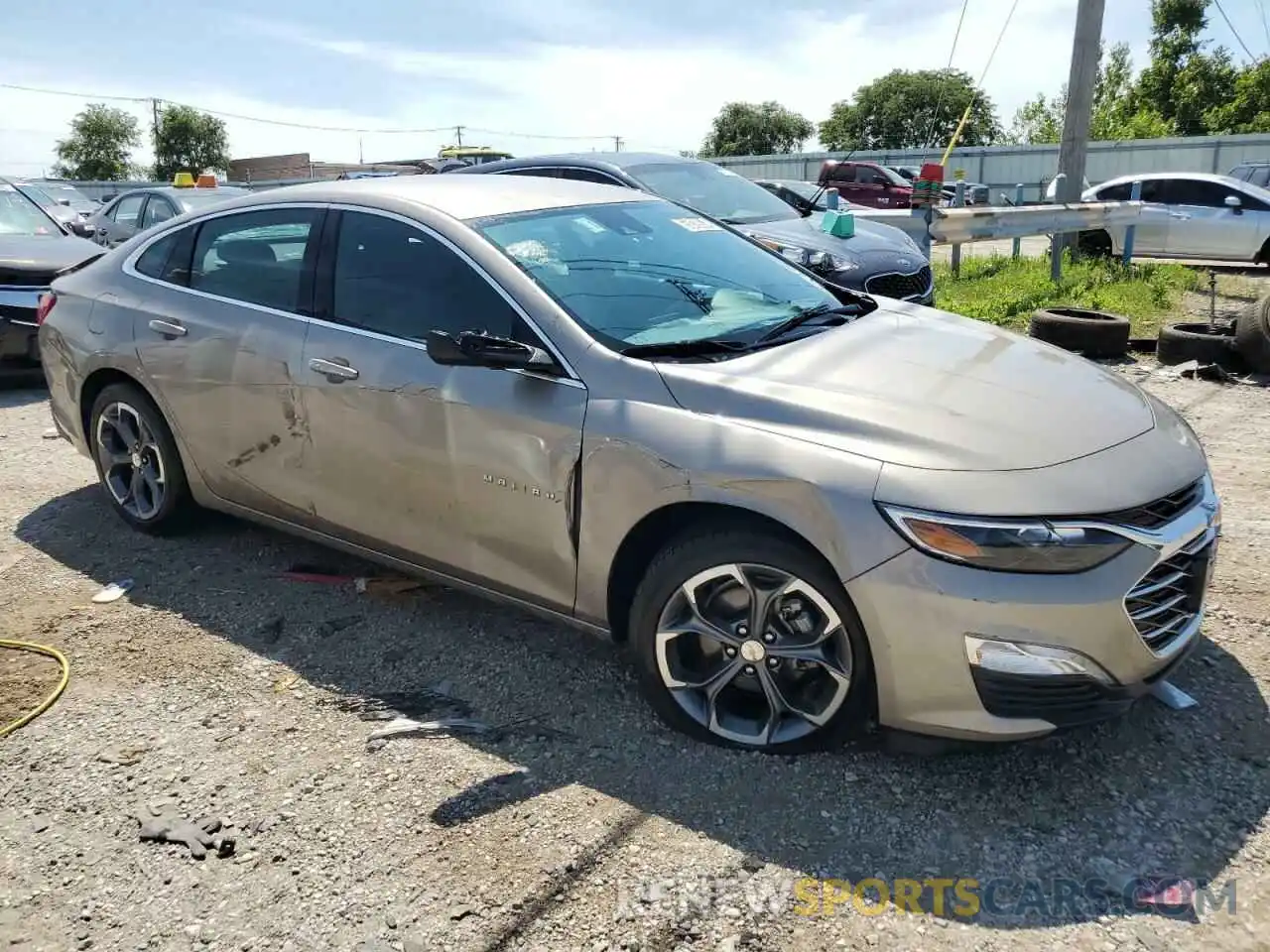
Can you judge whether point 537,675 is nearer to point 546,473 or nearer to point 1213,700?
point 546,473

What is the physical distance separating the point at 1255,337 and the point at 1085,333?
1149 mm

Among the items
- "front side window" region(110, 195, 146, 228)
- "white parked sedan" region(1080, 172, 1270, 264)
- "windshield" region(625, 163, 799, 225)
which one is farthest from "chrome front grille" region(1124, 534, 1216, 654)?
"white parked sedan" region(1080, 172, 1270, 264)

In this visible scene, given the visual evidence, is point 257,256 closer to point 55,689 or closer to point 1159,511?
point 55,689

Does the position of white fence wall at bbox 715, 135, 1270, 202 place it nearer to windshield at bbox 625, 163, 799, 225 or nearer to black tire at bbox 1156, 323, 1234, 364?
windshield at bbox 625, 163, 799, 225

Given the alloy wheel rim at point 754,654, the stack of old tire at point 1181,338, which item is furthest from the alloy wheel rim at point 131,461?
the stack of old tire at point 1181,338

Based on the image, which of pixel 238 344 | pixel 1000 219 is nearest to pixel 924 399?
pixel 238 344

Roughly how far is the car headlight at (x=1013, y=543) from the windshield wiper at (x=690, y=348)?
96 centimetres

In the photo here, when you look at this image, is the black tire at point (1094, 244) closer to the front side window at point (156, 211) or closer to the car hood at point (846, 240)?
the car hood at point (846, 240)

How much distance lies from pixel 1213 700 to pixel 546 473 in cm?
227

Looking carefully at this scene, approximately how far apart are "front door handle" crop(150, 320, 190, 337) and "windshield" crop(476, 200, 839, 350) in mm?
1571

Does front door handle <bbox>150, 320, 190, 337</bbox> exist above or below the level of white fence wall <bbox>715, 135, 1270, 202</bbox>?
below

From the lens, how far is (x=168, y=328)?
4.42 meters

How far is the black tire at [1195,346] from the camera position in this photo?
7.77 meters

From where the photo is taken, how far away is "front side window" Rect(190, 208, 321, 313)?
406 centimetres
